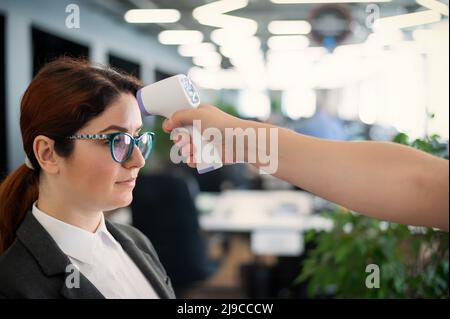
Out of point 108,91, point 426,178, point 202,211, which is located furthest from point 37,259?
point 202,211

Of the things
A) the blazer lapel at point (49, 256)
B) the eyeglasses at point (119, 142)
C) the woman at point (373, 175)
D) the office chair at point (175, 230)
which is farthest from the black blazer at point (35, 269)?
the office chair at point (175, 230)

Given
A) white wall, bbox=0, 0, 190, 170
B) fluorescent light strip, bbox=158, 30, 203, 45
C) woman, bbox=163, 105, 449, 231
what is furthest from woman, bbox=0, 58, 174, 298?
woman, bbox=163, 105, 449, 231

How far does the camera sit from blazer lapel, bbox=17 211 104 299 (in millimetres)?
994

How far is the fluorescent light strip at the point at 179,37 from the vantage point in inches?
48.9

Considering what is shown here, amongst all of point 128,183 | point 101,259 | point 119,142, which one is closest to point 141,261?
point 101,259

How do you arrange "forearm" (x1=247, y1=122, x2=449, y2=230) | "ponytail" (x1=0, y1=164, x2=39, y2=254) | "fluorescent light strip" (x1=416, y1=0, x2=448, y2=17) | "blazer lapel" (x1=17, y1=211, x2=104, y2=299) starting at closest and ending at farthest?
"forearm" (x1=247, y1=122, x2=449, y2=230), "blazer lapel" (x1=17, y1=211, x2=104, y2=299), "ponytail" (x1=0, y1=164, x2=39, y2=254), "fluorescent light strip" (x1=416, y1=0, x2=448, y2=17)

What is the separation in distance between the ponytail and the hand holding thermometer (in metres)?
0.36

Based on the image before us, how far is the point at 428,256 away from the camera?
1471 mm

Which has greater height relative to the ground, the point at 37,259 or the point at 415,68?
the point at 415,68

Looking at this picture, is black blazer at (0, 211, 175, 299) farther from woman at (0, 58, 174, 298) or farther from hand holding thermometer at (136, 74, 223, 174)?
hand holding thermometer at (136, 74, 223, 174)

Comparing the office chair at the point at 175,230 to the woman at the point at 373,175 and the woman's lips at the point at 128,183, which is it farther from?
the woman at the point at 373,175

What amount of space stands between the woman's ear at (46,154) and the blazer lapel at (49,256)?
0.38 ft

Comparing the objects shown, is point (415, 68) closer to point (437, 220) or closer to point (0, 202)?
point (437, 220)
